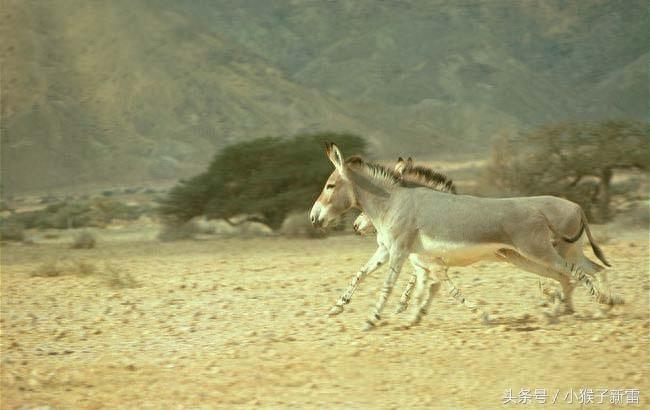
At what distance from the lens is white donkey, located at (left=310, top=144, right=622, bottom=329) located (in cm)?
889

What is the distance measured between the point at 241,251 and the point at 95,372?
42.4 feet

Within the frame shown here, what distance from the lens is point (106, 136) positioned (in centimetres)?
6456

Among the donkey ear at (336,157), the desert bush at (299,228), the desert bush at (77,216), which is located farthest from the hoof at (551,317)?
the desert bush at (77,216)

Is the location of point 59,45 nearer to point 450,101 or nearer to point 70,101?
point 70,101

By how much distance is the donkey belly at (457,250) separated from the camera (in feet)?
29.2

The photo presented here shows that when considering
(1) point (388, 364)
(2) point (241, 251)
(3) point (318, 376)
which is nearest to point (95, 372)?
(3) point (318, 376)

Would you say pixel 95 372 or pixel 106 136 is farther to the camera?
pixel 106 136

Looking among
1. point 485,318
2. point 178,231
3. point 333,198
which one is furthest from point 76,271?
point 178,231

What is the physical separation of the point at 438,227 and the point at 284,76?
6637 centimetres

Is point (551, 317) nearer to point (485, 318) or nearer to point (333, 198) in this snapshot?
point (485, 318)

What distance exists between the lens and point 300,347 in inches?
329

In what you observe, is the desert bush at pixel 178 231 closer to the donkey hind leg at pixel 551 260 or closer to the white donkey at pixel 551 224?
the white donkey at pixel 551 224

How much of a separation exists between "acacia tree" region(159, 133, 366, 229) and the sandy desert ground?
35.8ft

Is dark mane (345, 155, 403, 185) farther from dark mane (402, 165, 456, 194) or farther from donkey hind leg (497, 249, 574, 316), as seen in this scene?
donkey hind leg (497, 249, 574, 316)
